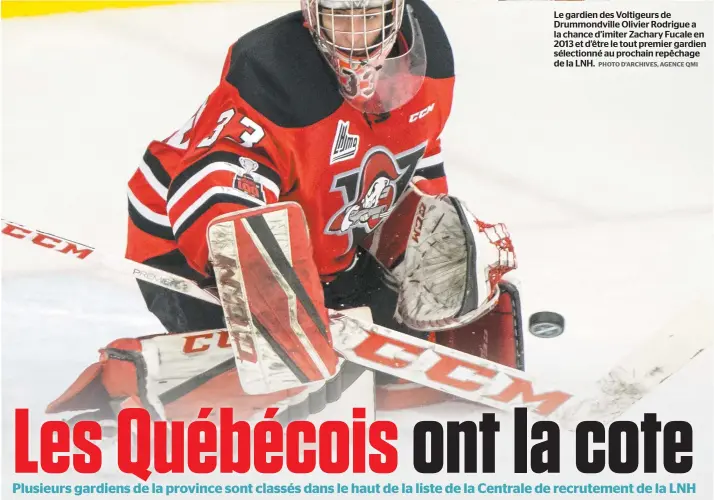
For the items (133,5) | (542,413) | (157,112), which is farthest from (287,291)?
(133,5)

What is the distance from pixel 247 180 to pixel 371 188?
0.32m

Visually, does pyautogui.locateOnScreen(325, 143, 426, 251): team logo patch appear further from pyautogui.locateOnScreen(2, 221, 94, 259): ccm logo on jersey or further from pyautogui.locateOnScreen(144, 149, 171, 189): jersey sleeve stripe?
pyautogui.locateOnScreen(2, 221, 94, 259): ccm logo on jersey

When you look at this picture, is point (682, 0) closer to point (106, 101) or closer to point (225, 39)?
point (225, 39)

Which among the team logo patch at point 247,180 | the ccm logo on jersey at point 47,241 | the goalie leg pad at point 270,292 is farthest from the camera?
the ccm logo on jersey at point 47,241

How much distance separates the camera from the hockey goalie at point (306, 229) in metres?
2.00

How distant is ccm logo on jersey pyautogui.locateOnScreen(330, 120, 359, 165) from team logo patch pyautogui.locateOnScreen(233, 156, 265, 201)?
178mm

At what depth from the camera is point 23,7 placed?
296 centimetres

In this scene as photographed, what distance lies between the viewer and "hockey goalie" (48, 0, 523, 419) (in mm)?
2000

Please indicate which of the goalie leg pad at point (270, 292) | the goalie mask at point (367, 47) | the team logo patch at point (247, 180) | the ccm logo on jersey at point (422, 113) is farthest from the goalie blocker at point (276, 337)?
the goalie mask at point (367, 47)

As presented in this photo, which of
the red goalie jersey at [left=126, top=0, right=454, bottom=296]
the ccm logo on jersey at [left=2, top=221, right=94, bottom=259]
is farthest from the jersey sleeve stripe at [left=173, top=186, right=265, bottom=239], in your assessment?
the ccm logo on jersey at [left=2, top=221, right=94, bottom=259]

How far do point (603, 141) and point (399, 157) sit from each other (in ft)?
2.93

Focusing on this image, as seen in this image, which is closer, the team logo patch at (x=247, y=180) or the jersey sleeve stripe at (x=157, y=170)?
the team logo patch at (x=247, y=180)

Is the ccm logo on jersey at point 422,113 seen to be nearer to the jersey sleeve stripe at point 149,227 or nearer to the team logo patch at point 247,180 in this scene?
the team logo patch at point 247,180

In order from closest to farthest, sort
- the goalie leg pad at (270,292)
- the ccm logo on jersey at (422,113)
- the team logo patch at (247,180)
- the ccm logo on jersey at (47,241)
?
the goalie leg pad at (270,292) < the team logo patch at (247,180) < the ccm logo on jersey at (422,113) < the ccm logo on jersey at (47,241)
